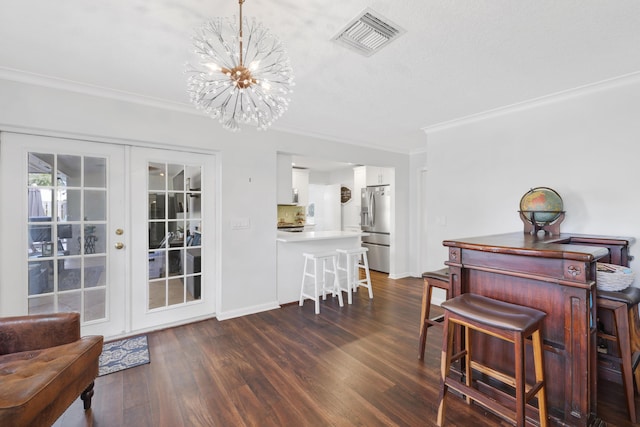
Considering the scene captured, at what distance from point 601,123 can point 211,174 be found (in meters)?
3.96

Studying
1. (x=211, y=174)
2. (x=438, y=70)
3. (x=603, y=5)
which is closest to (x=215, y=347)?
(x=211, y=174)

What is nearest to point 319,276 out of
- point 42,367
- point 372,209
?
point 372,209

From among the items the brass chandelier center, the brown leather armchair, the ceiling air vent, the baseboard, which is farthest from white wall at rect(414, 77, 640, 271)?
the brown leather armchair

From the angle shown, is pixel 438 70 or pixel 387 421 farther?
pixel 438 70

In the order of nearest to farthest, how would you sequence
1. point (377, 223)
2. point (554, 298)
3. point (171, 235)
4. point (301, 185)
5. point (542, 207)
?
point (554, 298)
point (542, 207)
point (171, 235)
point (377, 223)
point (301, 185)

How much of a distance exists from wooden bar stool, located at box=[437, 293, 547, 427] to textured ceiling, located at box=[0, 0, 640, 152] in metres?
1.70

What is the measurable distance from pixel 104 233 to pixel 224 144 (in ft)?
4.93

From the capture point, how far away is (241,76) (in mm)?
1518

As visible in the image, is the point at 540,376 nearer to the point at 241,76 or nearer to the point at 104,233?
the point at 241,76

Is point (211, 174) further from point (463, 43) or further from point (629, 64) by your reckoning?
point (629, 64)

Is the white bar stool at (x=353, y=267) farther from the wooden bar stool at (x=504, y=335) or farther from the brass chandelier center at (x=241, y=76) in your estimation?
the brass chandelier center at (x=241, y=76)

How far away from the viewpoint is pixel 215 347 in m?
2.64

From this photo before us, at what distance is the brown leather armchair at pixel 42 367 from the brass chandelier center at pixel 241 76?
1727 mm

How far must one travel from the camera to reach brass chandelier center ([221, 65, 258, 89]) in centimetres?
149
